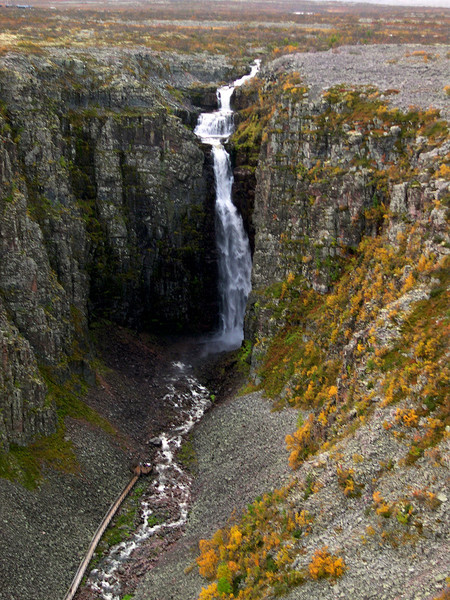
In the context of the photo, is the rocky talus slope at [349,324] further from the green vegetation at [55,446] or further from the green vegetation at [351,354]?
the green vegetation at [55,446]

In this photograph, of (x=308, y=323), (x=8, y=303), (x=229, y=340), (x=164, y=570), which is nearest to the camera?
(x=164, y=570)

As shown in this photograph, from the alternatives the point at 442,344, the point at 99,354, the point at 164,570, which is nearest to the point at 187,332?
the point at 99,354

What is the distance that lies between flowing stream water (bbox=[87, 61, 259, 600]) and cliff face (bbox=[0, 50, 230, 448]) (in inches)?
58.4

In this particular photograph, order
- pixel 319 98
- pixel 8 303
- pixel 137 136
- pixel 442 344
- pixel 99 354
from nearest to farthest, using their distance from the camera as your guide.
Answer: pixel 442 344, pixel 8 303, pixel 319 98, pixel 99 354, pixel 137 136

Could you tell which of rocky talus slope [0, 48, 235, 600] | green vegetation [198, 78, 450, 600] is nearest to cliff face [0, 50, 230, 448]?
rocky talus slope [0, 48, 235, 600]

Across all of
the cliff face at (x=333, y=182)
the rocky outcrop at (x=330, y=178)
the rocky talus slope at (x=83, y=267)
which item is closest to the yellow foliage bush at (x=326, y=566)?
the rocky talus slope at (x=83, y=267)

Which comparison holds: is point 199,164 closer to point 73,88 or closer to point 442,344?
point 73,88

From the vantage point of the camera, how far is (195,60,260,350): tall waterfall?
2222 inches

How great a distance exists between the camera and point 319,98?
44906 millimetres

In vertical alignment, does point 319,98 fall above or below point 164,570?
above

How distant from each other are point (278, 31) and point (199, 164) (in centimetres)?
4672

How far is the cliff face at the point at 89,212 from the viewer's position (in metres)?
38.7

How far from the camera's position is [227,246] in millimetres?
57438

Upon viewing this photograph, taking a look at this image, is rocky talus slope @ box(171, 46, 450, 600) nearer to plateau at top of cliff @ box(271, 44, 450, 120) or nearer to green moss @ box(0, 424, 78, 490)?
plateau at top of cliff @ box(271, 44, 450, 120)
